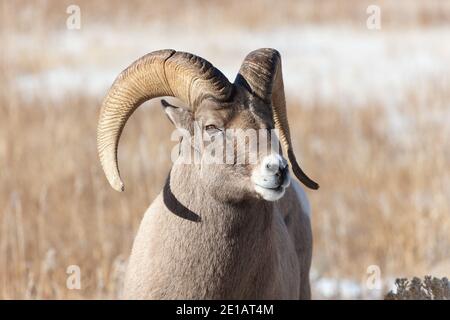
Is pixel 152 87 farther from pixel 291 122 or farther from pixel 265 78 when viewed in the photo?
pixel 291 122

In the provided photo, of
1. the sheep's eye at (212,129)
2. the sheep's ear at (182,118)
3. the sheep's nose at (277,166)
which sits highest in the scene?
the sheep's ear at (182,118)

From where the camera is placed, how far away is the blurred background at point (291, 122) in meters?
10.0

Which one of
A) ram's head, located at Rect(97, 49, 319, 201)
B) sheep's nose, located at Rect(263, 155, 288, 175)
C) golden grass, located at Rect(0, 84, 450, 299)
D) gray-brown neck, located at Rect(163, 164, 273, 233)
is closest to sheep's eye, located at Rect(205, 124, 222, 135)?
ram's head, located at Rect(97, 49, 319, 201)

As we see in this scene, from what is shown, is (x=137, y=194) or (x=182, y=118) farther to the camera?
(x=137, y=194)

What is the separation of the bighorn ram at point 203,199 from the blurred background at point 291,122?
2.27m

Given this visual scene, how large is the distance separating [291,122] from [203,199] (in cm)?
1105

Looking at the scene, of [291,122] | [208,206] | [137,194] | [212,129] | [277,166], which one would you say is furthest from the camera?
[291,122]

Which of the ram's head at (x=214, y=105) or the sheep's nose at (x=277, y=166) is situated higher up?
the ram's head at (x=214, y=105)

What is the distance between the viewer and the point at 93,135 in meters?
14.2

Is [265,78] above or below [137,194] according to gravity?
above

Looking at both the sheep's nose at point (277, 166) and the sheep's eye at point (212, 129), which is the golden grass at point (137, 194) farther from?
the sheep's nose at point (277, 166)

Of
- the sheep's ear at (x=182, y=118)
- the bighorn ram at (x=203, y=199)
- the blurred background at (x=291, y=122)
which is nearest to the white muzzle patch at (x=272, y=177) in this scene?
the bighorn ram at (x=203, y=199)

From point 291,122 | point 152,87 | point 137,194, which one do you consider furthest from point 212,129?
point 291,122

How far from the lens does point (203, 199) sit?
5.57 meters
